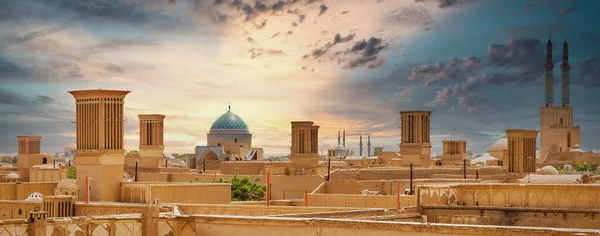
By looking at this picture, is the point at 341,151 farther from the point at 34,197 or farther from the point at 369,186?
the point at 34,197

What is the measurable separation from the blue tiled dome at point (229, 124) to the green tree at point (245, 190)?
33.0 meters

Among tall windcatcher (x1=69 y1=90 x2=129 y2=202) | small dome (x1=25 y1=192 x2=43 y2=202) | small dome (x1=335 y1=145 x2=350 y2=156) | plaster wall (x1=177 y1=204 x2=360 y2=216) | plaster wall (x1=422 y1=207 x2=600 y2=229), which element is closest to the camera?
plaster wall (x1=422 y1=207 x2=600 y2=229)

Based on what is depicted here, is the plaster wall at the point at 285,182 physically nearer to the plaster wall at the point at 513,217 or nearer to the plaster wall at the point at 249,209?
the plaster wall at the point at 249,209

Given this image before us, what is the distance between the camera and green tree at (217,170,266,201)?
40406 millimetres

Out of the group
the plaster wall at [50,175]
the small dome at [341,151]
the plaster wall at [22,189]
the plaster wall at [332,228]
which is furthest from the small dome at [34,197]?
the small dome at [341,151]

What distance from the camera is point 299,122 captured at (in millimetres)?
51562

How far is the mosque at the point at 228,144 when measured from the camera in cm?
7088

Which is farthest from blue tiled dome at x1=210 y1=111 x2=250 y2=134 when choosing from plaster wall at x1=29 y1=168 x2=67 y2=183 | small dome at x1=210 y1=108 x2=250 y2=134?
plaster wall at x1=29 y1=168 x2=67 y2=183

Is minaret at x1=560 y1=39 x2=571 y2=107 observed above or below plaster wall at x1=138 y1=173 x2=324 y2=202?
above

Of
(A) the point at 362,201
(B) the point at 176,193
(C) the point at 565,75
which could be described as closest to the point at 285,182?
(A) the point at 362,201

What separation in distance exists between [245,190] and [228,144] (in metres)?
32.7

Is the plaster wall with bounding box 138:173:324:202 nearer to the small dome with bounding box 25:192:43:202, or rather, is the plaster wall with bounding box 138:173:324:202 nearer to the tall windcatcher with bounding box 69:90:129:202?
the tall windcatcher with bounding box 69:90:129:202

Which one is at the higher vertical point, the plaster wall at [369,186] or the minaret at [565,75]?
the minaret at [565,75]

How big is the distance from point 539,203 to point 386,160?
47.1 metres
